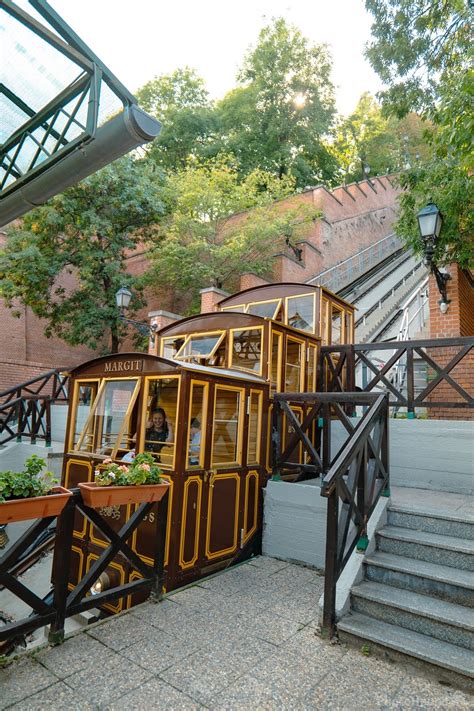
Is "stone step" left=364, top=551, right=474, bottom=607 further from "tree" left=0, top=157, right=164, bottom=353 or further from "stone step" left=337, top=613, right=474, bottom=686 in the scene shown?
"tree" left=0, top=157, right=164, bottom=353

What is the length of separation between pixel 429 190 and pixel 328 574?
20.1 feet

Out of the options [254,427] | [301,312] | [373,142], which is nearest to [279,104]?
[373,142]

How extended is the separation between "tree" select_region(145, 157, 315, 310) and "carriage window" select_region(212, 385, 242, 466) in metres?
10.6

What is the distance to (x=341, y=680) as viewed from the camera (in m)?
3.00

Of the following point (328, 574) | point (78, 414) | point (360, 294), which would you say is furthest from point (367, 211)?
point (328, 574)

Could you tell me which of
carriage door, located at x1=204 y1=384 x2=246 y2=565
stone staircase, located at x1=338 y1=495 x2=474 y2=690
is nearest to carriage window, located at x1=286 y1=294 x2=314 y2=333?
carriage door, located at x1=204 y1=384 x2=246 y2=565

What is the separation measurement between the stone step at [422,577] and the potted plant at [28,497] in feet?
8.84

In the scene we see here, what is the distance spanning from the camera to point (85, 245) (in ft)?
48.9

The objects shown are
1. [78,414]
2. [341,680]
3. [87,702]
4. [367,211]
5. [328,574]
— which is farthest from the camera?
[367,211]

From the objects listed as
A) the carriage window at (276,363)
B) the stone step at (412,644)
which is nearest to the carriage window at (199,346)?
the carriage window at (276,363)

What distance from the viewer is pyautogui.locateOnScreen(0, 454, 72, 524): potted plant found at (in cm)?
300

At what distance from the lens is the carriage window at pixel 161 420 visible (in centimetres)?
519

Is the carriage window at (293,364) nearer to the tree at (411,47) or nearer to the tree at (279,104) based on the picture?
the tree at (411,47)

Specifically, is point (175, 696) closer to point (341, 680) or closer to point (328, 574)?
point (341, 680)
